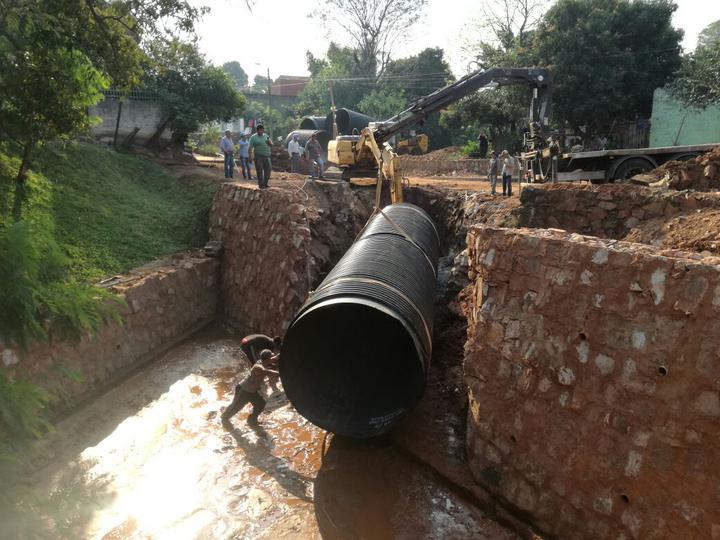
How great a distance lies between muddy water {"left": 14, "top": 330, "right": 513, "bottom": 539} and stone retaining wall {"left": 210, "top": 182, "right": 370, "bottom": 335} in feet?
8.62

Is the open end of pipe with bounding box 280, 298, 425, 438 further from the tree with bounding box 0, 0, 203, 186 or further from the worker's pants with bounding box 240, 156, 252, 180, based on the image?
the worker's pants with bounding box 240, 156, 252, 180

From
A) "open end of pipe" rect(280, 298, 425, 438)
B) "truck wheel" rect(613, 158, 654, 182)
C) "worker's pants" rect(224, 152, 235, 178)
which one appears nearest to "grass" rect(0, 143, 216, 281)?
"worker's pants" rect(224, 152, 235, 178)

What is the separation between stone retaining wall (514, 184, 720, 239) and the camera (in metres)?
7.70

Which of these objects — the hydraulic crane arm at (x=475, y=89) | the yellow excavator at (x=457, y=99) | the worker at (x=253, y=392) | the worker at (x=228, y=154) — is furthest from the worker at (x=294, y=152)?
the worker at (x=253, y=392)

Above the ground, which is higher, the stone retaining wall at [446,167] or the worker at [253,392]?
the stone retaining wall at [446,167]

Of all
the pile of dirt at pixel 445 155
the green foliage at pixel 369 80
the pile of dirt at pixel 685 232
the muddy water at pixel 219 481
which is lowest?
the muddy water at pixel 219 481

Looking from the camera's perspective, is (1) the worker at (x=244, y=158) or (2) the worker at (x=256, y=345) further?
(1) the worker at (x=244, y=158)

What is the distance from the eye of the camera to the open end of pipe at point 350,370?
20.2 ft

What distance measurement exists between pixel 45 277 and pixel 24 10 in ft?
12.0

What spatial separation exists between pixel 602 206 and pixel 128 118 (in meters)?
14.6

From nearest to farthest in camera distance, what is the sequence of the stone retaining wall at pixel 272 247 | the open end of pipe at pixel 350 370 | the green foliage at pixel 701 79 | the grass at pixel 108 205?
the open end of pipe at pixel 350 370, the grass at pixel 108 205, the stone retaining wall at pixel 272 247, the green foliage at pixel 701 79

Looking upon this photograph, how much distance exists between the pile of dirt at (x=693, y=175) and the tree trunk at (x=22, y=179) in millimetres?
11247

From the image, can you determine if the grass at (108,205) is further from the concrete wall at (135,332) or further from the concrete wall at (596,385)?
the concrete wall at (596,385)

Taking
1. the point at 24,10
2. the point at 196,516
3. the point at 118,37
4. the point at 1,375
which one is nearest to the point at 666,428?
the point at 196,516
